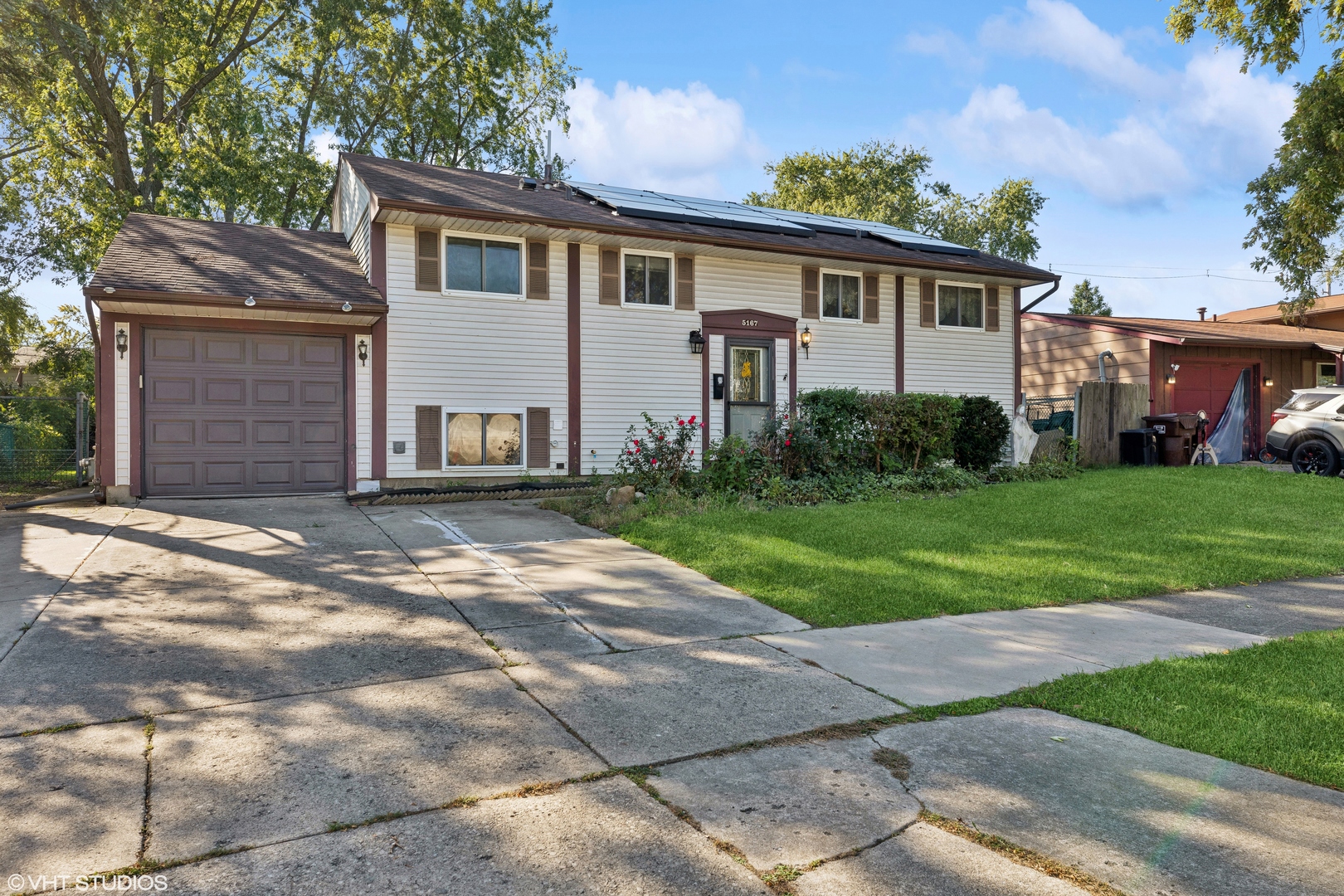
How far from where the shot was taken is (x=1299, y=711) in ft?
12.3

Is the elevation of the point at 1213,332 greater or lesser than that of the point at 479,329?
greater

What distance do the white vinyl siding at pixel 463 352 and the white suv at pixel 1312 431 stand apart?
526 inches

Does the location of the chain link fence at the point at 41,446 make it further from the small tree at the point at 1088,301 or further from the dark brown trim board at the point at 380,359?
the small tree at the point at 1088,301

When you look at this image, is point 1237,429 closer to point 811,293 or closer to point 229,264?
point 811,293

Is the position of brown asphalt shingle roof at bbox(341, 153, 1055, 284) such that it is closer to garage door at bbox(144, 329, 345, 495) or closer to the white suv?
garage door at bbox(144, 329, 345, 495)

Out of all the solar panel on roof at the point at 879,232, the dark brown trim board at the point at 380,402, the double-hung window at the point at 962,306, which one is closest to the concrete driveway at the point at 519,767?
the dark brown trim board at the point at 380,402

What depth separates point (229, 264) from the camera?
11.9m

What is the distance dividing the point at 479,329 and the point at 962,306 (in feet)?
33.3

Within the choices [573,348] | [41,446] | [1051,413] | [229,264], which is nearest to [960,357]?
[1051,413]

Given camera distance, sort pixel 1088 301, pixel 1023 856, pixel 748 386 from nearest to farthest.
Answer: pixel 1023 856
pixel 748 386
pixel 1088 301

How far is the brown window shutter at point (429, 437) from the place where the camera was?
480 inches

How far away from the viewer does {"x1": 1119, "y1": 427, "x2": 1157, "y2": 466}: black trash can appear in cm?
1569

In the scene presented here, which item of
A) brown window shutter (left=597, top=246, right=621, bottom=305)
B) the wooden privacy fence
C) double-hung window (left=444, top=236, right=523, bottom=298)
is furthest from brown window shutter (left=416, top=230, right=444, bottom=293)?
the wooden privacy fence

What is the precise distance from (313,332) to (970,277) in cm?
1254
